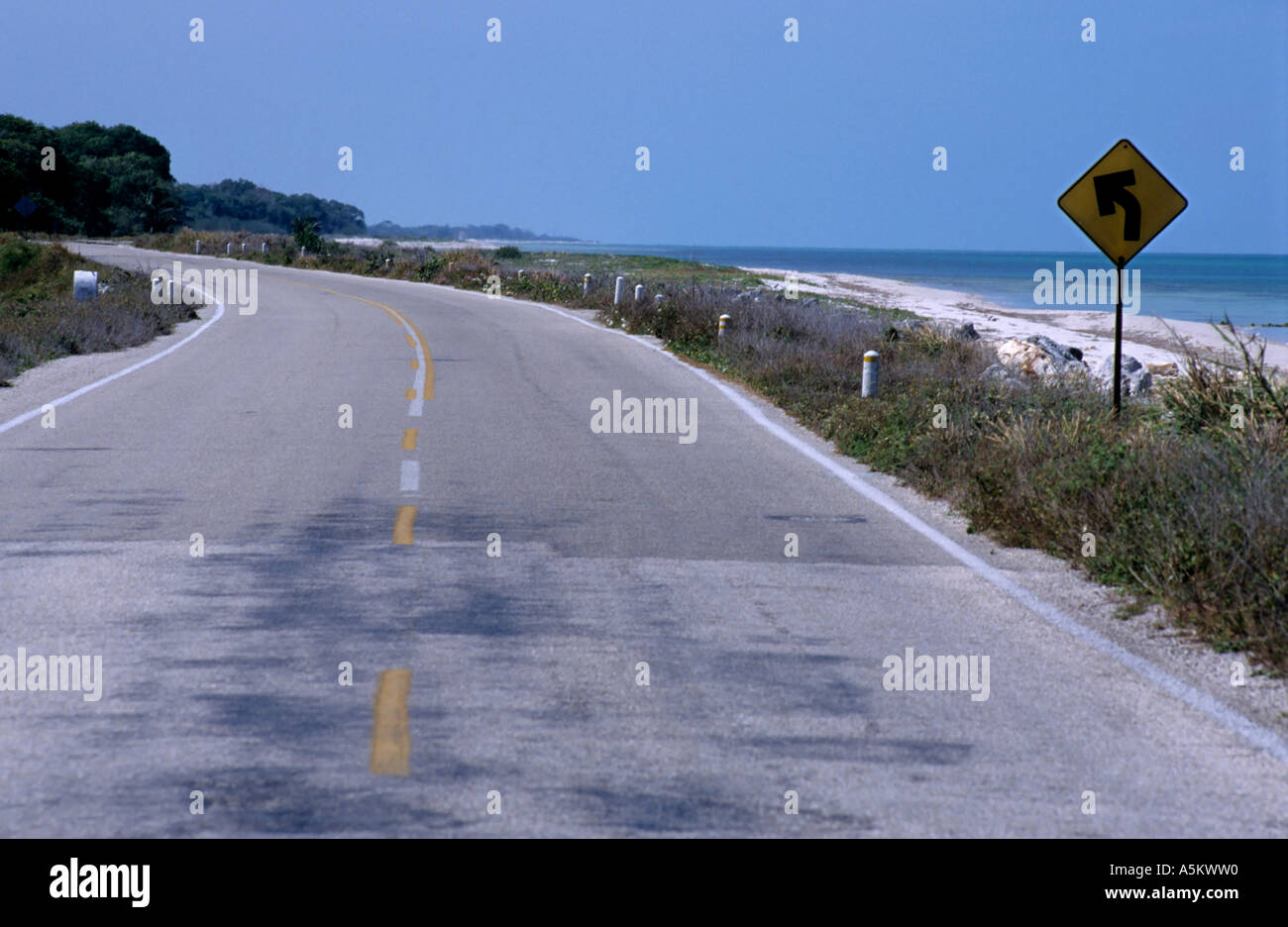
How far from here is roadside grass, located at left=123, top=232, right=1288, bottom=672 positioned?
23.5 ft

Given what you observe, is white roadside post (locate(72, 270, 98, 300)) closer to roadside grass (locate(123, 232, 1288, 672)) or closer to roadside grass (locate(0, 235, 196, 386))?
roadside grass (locate(0, 235, 196, 386))

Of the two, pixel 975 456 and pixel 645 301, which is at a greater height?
pixel 645 301

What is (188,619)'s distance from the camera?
7.09 meters

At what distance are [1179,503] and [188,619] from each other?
6034 mm

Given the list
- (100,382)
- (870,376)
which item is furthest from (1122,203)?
(100,382)

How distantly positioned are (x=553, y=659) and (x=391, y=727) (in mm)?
1209

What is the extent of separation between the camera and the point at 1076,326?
43.8m

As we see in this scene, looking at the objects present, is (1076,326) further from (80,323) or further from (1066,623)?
(1066,623)

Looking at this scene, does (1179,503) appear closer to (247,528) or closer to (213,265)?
Answer: (247,528)

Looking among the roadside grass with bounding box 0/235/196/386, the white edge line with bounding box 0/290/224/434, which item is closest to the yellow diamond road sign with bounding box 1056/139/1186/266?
the white edge line with bounding box 0/290/224/434

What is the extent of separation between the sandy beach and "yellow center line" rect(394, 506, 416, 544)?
19.6 meters

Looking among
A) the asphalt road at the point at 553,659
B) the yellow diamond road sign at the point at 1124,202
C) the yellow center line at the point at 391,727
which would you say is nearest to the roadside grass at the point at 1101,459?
the asphalt road at the point at 553,659

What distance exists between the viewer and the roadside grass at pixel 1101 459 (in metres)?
7.18
